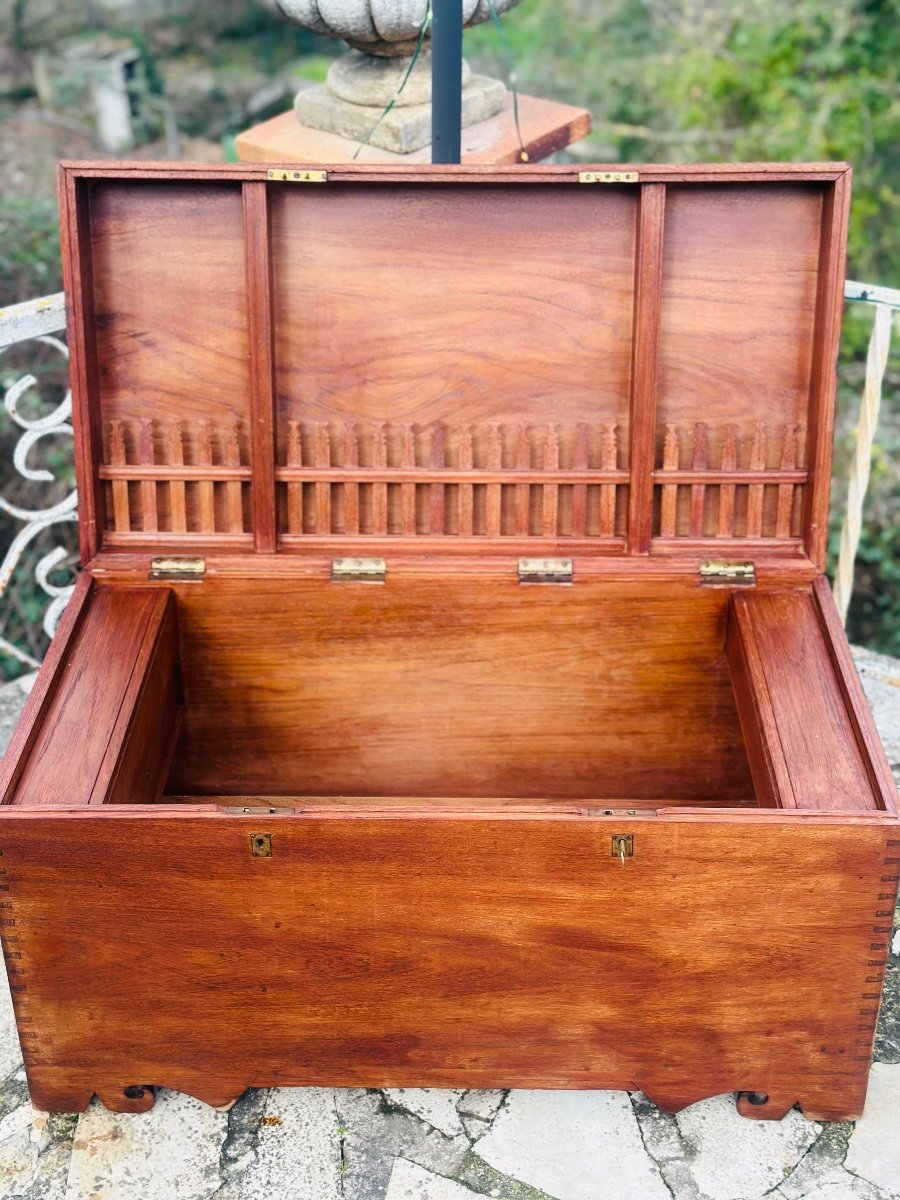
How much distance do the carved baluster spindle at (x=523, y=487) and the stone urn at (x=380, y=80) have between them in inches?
36.8

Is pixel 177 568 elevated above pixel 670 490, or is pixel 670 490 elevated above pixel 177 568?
pixel 670 490

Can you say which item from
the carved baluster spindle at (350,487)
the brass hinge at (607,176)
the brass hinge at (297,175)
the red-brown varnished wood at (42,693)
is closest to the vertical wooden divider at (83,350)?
the red-brown varnished wood at (42,693)

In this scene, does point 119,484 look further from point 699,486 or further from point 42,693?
point 699,486

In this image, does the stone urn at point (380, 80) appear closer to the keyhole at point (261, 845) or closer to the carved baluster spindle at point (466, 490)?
the carved baluster spindle at point (466, 490)

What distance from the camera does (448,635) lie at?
9.11ft

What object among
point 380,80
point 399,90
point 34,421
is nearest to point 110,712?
point 34,421

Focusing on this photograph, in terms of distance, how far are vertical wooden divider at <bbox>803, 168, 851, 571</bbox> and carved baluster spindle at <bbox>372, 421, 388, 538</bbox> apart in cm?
89

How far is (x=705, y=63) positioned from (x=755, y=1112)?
6.82 meters

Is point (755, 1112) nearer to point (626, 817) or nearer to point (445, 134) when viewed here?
point (626, 817)

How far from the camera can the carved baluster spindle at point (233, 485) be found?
107 inches

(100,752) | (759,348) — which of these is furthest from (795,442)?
(100,752)

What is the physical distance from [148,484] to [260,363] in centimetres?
37

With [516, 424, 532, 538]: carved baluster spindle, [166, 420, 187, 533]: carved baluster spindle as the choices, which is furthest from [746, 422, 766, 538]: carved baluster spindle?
[166, 420, 187, 533]: carved baluster spindle

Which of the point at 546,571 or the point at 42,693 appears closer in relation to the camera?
the point at 42,693
